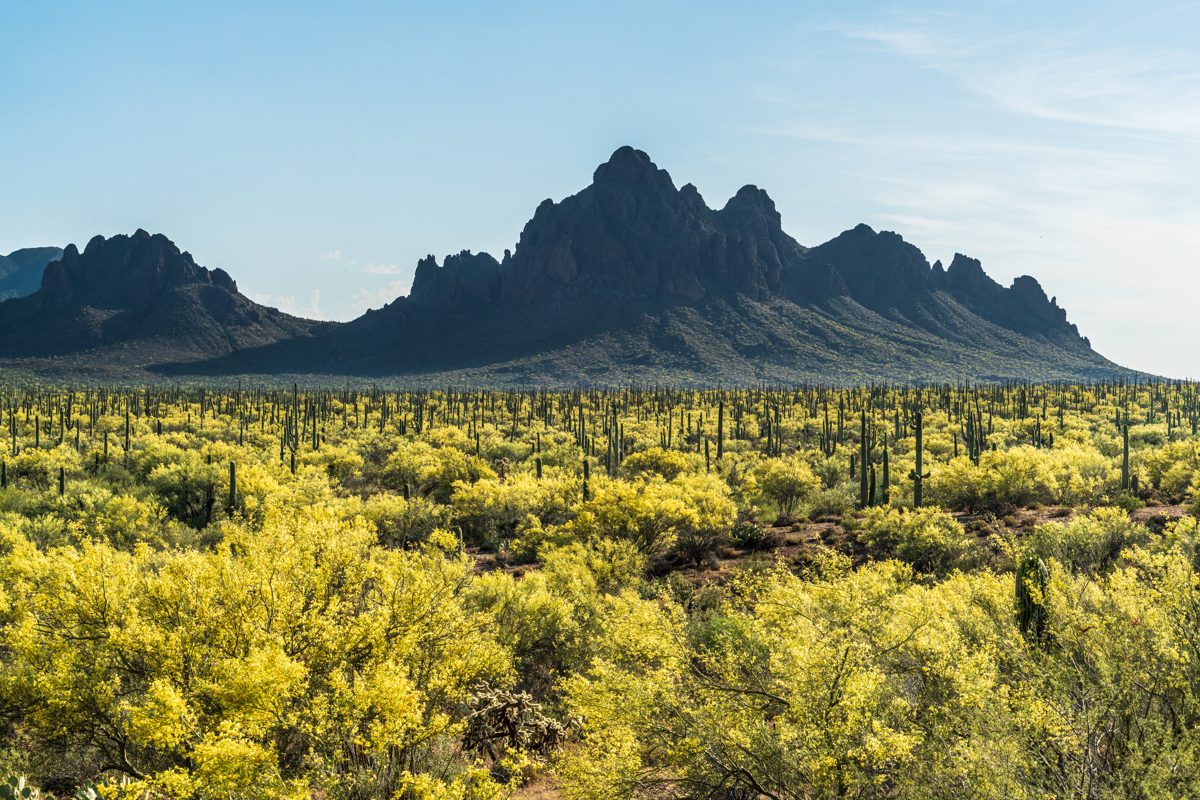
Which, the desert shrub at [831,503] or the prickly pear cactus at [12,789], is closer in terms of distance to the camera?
the prickly pear cactus at [12,789]

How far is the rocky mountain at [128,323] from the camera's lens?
157 metres

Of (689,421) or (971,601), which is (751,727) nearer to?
(971,601)

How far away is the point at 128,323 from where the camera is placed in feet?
571

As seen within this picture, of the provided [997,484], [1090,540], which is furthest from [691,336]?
[1090,540]

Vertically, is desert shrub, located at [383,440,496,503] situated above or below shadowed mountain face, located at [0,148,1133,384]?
below

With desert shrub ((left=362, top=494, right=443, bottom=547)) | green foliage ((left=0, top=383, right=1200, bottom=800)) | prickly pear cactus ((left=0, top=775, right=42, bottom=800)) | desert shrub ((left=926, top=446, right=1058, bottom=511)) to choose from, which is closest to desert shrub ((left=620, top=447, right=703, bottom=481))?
desert shrub ((left=926, top=446, right=1058, bottom=511))

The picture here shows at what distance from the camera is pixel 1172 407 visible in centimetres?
7200

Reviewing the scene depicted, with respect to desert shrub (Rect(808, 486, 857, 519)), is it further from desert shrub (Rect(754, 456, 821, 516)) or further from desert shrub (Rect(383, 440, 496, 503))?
desert shrub (Rect(383, 440, 496, 503))

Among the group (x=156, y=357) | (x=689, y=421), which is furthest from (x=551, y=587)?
(x=156, y=357)

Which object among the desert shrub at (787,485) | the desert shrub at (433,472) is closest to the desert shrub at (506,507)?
the desert shrub at (433,472)

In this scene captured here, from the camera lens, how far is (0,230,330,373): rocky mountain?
6176 inches

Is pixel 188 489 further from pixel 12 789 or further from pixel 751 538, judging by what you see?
pixel 12 789

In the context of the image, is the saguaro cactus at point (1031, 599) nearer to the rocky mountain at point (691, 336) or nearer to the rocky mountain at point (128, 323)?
the rocky mountain at point (691, 336)

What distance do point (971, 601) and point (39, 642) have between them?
1553 centimetres
